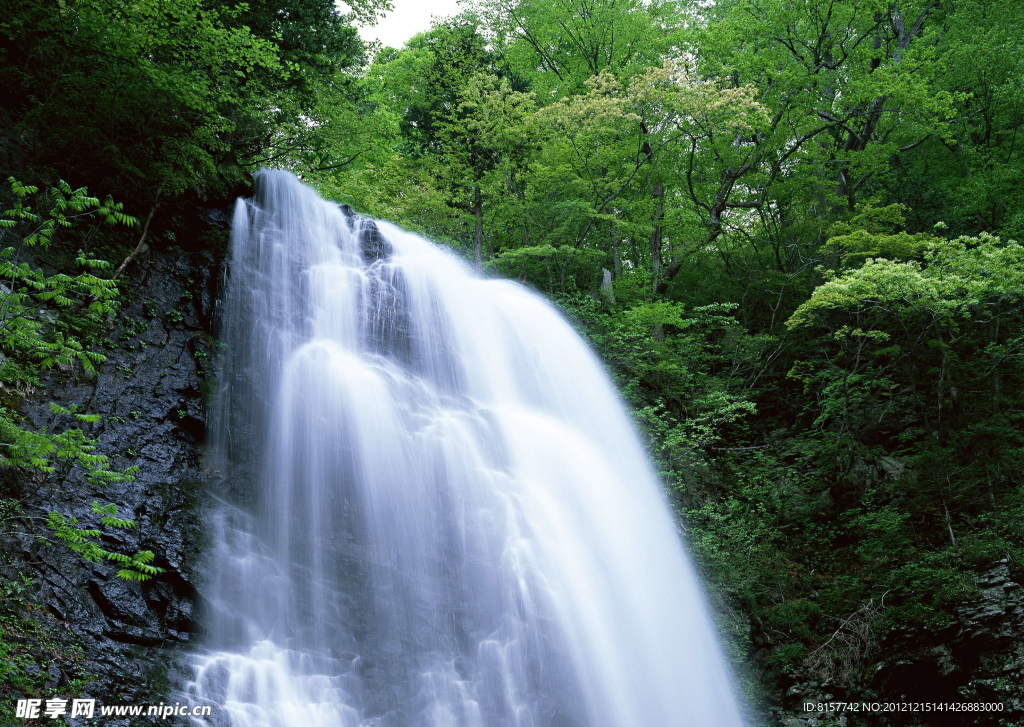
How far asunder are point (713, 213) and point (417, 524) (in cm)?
1232

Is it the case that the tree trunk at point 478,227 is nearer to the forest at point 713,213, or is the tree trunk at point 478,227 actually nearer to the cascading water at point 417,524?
the forest at point 713,213

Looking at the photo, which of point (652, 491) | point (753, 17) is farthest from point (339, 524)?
point (753, 17)

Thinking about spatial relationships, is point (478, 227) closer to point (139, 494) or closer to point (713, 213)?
point (713, 213)

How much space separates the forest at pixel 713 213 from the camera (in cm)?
912

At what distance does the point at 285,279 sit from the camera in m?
11.0

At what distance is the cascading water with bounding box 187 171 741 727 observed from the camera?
7500mm

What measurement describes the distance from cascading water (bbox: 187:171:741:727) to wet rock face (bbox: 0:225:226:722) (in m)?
0.41

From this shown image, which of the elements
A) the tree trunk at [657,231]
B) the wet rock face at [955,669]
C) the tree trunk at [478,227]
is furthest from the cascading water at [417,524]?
the tree trunk at [657,231]

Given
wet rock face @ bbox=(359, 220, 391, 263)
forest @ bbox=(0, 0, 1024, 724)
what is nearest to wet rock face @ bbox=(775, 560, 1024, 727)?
forest @ bbox=(0, 0, 1024, 724)

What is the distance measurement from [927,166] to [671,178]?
6921 millimetres

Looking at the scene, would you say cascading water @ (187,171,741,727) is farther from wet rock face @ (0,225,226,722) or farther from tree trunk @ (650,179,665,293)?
tree trunk @ (650,179,665,293)

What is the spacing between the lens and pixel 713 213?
658 inches

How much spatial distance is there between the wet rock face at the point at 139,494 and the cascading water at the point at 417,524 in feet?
1.36

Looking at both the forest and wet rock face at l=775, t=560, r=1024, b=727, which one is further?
the forest
